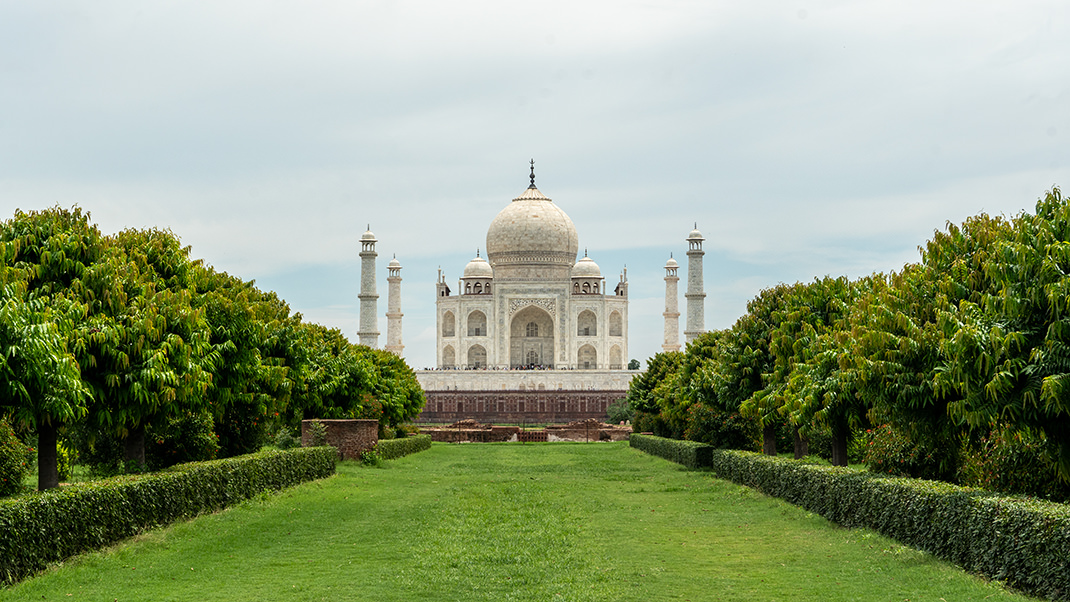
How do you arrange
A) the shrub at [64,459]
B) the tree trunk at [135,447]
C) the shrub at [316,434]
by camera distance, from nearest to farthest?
1. the tree trunk at [135,447]
2. the shrub at [64,459]
3. the shrub at [316,434]

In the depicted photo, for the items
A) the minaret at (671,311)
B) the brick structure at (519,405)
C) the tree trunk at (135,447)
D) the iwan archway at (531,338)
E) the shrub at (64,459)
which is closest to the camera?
the tree trunk at (135,447)

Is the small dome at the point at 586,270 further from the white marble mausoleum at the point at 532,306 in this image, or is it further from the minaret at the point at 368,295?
the minaret at the point at 368,295

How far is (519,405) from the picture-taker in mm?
50656

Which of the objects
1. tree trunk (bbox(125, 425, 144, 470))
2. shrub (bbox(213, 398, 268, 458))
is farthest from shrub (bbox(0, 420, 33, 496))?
shrub (bbox(213, 398, 268, 458))

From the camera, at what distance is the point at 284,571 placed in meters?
8.91

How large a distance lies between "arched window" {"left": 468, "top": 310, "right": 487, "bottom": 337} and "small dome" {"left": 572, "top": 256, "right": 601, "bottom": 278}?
5.90m

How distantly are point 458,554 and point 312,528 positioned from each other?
2.75m

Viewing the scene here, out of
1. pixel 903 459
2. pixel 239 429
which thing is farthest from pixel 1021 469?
pixel 239 429

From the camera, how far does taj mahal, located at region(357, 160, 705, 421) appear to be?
55.6 metres

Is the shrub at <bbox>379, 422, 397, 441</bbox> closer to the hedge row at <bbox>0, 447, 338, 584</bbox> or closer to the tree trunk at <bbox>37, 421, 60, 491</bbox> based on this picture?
the hedge row at <bbox>0, 447, 338, 584</bbox>

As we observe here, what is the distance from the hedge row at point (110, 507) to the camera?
812cm

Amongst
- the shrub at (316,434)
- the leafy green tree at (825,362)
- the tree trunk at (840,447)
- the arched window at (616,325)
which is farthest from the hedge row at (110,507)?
the arched window at (616,325)

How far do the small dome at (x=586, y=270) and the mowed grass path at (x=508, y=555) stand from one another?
156 feet

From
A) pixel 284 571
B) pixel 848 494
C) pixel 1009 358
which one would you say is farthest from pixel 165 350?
pixel 1009 358
